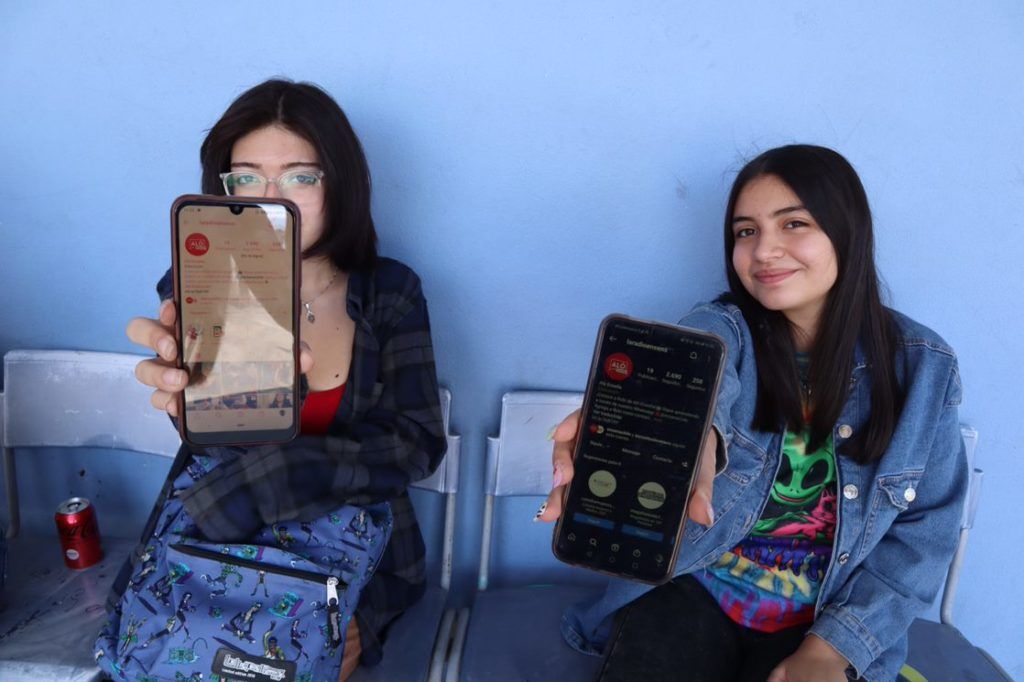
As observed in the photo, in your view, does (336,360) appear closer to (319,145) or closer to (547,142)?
(319,145)

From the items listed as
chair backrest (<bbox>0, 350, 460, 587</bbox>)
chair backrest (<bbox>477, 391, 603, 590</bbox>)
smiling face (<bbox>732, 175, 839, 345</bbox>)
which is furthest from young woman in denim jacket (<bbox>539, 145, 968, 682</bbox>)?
chair backrest (<bbox>0, 350, 460, 587</bbox>)

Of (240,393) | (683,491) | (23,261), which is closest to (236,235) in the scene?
(240,393)

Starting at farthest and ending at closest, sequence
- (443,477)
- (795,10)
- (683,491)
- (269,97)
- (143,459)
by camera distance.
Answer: (143,459)
(443,477)
(795,10)
(269,97)
(683,491)

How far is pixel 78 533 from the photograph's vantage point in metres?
1.26

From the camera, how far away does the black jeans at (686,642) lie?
1.00 meters

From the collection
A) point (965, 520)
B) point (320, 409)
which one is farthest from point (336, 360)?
point (965, 520)

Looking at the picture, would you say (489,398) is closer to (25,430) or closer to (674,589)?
(674,589)

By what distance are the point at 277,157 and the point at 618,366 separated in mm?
603

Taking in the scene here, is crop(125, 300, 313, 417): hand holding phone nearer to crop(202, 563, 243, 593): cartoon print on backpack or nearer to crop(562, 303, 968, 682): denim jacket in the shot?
crop(202, 563, 243, 593): cartoon print on backpack

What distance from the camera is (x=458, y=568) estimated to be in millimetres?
1521

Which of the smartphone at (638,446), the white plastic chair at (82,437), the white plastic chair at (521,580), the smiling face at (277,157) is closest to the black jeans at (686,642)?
the white plastic chair at (521,580)

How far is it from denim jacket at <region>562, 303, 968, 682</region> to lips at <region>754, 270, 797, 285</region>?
0.07 m

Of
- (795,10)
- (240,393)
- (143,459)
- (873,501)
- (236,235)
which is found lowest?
(143,459)

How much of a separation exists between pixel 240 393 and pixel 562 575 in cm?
89
